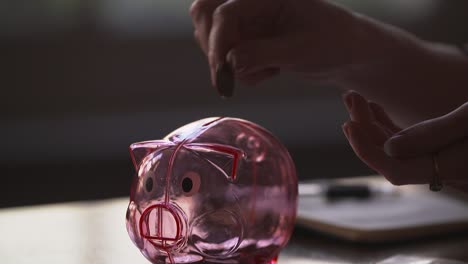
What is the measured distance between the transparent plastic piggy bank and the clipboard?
0.17 m

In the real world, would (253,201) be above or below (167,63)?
above

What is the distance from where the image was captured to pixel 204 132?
0.66m

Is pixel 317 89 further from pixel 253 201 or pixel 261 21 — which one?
pixel 253 201

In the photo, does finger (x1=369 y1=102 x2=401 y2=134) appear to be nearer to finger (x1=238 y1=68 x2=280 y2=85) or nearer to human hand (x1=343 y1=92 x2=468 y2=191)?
human hand (x1=343 y1=92 x2=468 y2=191)

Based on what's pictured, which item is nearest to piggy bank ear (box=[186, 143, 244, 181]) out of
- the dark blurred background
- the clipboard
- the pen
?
the clipboard

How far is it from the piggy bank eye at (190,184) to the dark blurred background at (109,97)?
2.20 m

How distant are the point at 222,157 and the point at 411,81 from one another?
39 centimetres

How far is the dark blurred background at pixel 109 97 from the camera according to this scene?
3.05m

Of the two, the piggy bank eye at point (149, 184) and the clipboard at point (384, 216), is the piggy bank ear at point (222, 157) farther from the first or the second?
the clipboard at point (384, 216)

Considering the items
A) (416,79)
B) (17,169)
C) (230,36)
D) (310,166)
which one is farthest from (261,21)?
(17,169)

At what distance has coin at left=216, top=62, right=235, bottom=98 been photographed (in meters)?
0.76

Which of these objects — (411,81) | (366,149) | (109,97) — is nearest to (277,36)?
(411,81)

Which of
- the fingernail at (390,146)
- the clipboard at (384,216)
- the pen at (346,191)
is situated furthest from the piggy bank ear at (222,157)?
the pen at (346,191)

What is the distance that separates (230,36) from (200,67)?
2573 mm
